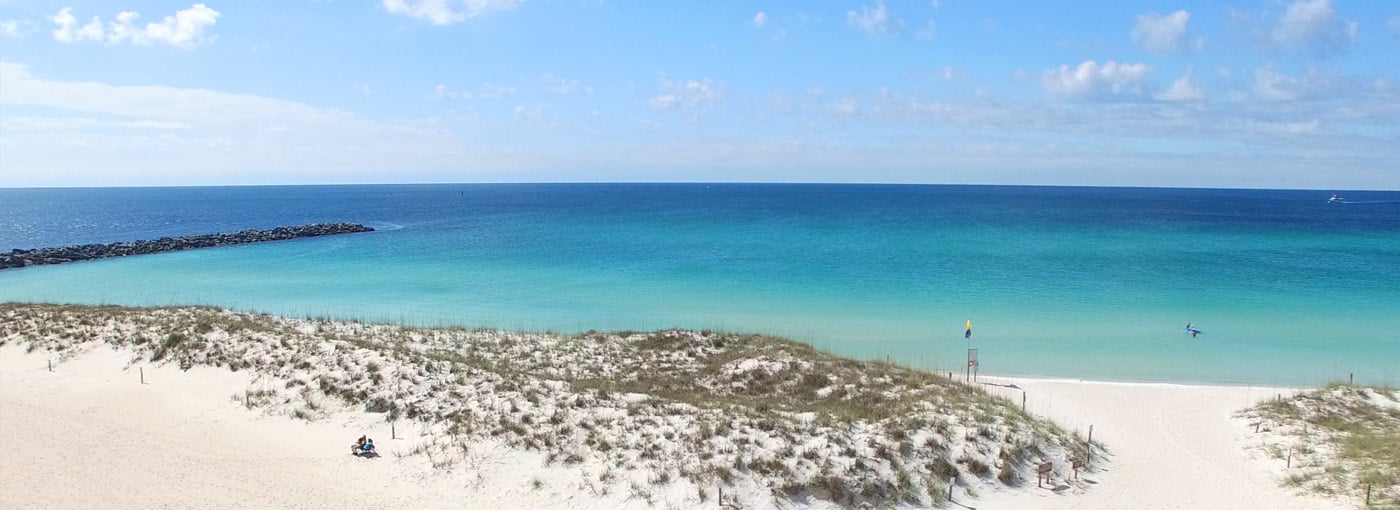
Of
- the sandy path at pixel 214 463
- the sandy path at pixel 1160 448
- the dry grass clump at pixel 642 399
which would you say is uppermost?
the dry grass clump at pixel 642 399

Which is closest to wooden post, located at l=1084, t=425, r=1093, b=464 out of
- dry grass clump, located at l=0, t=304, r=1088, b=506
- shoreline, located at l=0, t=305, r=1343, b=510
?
shoreline, located at l=0, t=305, r=1343, b=510

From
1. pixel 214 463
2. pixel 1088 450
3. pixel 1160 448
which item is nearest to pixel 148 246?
pixel 214 463

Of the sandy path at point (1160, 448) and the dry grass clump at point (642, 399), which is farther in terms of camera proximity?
the dry grass clump at point (642, 399)

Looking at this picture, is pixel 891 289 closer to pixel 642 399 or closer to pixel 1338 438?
pixel 1338 438

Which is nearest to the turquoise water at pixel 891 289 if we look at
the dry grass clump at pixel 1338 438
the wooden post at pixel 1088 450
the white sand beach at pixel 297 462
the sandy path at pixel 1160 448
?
the sandy path at pixel 1160 448

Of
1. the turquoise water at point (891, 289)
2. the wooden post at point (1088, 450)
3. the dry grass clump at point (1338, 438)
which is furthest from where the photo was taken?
the turquoise water at point (891, 289)

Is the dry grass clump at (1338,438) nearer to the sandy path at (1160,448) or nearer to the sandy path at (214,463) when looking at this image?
the sandy path at (1160,448)

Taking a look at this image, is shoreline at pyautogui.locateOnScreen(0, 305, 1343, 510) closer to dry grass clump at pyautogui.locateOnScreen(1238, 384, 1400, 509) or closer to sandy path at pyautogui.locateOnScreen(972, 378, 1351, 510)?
sandy path at pyautogui.locateOnScreen(972, 378, 1351, 510)
